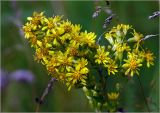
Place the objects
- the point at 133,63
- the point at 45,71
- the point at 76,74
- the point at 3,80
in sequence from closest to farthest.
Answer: the point at 76,74 → the point at 133,63 → the point at 45,71 → the point at 3,80

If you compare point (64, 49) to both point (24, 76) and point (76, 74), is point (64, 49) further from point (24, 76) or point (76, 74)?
point (24, 76)

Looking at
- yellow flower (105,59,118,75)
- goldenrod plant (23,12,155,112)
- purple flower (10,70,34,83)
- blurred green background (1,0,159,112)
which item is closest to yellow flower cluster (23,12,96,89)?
goldenrod plant (23,12,155,112)

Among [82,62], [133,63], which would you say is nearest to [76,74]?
[82,62]

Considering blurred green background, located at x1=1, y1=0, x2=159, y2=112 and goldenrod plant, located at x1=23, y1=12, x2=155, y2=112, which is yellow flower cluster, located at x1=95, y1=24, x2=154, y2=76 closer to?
goldenrod plant, located at x1=23, y1=12, x2=155, y2=112

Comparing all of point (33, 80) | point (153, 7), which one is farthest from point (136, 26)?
point (33, 80)

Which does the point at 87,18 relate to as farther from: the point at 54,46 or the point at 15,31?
the point at 54,46

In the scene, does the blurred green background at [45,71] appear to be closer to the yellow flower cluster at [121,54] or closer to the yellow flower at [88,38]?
the yellow flower cluster at [121,54]

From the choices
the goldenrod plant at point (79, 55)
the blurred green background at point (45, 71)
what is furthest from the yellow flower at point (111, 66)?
the blurred green background at point (45, 71)
